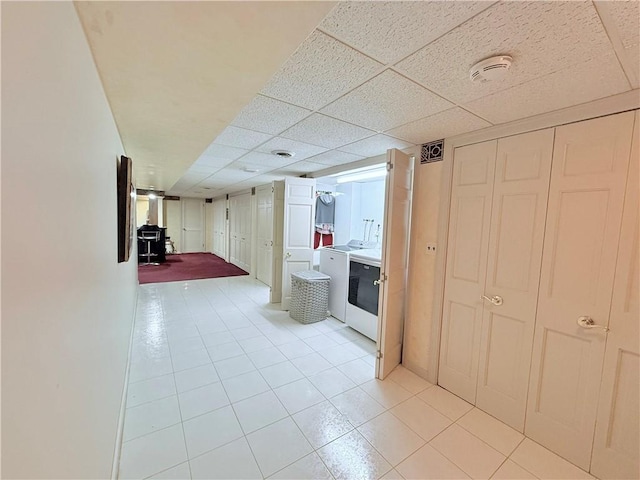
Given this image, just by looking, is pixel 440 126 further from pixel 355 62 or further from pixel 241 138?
pixel 241 138

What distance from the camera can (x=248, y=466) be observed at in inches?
61.7

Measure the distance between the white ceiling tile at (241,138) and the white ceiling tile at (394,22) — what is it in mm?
1402

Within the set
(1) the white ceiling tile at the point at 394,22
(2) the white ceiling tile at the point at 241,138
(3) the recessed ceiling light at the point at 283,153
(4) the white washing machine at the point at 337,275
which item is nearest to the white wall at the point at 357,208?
(4) the white washing machine at the point at 337,275

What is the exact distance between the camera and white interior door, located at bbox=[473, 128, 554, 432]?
1833 mm

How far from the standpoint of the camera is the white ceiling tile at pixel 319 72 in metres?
1.16

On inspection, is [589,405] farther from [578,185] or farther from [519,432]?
[578,185]

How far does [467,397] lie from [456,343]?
17.3 inches

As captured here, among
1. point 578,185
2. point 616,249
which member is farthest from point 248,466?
point 578,185

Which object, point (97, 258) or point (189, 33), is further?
point (97, 258)

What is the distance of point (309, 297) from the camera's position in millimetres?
3756

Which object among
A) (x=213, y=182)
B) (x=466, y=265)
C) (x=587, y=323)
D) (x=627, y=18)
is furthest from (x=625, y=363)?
(x=213, y=182)

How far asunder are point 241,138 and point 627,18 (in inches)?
94.6

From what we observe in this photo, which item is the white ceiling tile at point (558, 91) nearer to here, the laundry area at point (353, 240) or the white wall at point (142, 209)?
the laundry area at point (353, 240)

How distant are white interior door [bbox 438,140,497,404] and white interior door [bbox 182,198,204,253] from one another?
9857 mm
